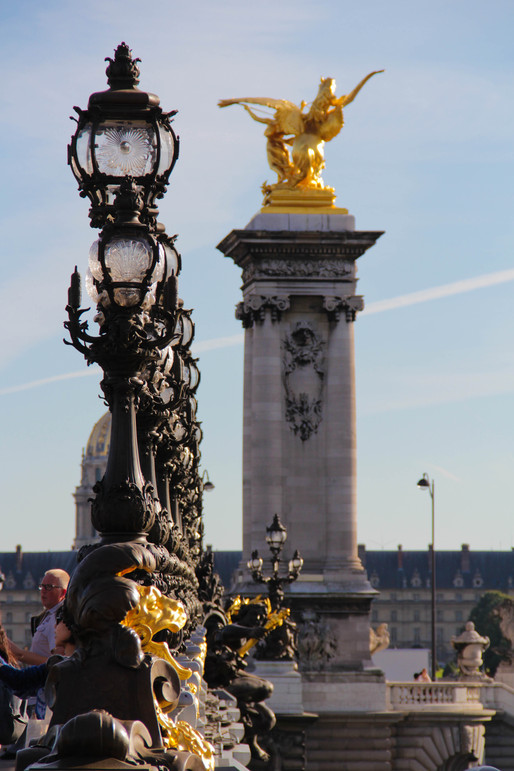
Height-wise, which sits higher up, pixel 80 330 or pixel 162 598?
pixel 80 330

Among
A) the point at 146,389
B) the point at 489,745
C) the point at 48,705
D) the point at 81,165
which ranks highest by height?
the point at 81,165

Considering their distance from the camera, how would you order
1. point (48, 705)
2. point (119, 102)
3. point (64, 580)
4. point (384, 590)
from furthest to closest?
1. point (384, 590)
2. point (64, 580)
3. point (119, 102)
4. point (48, 705)

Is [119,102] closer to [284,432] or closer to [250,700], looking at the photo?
[250,700]

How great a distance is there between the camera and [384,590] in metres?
186

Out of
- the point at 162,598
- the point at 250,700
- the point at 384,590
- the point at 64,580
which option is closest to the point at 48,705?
the point at 162,598

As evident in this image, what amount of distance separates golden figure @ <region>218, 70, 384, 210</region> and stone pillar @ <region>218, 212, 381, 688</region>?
5.26 feet

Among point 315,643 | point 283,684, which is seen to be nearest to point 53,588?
point 283,684

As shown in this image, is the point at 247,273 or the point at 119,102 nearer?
the point at 119,102

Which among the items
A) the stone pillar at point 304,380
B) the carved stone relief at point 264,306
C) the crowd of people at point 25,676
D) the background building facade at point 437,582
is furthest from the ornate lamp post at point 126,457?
the background building facade at point 437,582

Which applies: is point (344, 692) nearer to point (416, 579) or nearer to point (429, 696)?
point (429, 696)

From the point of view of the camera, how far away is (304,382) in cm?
5162

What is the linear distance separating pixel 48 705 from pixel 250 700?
13.5 metres

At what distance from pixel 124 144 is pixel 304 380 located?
129 feet

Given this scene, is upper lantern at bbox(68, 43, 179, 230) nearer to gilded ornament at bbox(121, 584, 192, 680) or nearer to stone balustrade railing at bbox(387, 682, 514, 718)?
gilded ornament at bbox(121, 584, 192, 680)
